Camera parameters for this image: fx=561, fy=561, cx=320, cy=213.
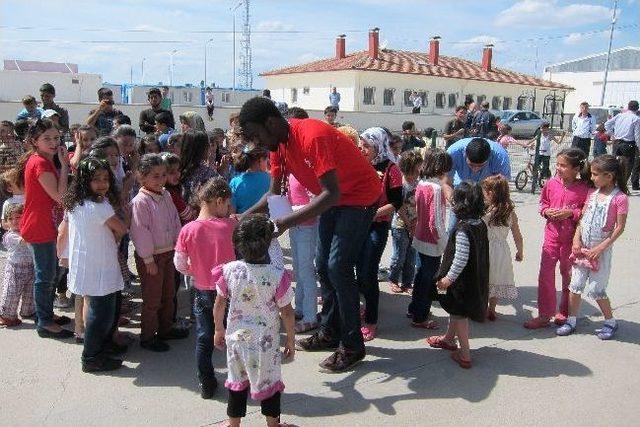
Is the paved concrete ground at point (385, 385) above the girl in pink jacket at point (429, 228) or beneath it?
beneath

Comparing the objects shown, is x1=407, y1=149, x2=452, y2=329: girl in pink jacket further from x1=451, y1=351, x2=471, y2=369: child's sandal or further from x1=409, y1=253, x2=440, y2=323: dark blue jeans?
x1=451, y1=351, x2=471, y2=369: child's sandal

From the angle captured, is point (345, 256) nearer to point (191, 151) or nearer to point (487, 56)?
point (191, 151)

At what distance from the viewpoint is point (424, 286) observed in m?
4.71

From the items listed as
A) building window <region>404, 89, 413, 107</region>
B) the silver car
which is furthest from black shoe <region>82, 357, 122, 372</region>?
building window <region>404, 89, 413, 107</region>

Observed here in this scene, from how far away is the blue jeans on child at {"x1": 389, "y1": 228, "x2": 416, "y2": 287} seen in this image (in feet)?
18.2

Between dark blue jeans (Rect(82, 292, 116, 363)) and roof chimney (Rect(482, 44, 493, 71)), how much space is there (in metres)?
43.7

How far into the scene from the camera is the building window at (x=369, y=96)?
35987 millimetres

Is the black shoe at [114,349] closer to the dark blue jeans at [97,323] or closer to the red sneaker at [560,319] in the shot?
the dark blue jeans at [97,323]

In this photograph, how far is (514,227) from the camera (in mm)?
4750

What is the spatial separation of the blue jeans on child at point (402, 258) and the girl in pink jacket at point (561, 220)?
4.17 ft

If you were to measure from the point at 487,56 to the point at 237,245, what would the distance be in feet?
145

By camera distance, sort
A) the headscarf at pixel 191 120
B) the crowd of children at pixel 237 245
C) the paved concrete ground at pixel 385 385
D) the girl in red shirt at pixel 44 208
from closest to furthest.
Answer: the crowd of children at pixel 237 245
the paved concrete ground at pixel 385 385
the girl in red shirt at pixel 44 208
the headscarf at pixel 191 120

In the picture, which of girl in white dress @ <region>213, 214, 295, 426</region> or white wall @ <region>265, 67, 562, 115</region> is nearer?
girl in white dress @ <region>213, 214, 295, 426</region>

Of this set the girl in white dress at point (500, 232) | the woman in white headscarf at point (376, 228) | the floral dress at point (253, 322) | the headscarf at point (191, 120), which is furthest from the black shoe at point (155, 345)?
the headscarf at point (191, 120)
